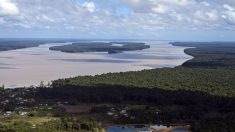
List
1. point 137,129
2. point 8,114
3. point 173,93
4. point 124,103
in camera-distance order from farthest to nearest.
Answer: point 173,93 → point 124,103 → point 8,114 → point 137,129

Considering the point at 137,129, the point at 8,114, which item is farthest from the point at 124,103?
the point at 8,114

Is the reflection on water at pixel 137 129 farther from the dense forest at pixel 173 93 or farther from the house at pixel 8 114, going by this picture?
the house at pixel 8 114

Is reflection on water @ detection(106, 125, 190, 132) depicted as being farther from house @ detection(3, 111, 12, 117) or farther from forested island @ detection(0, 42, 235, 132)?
house @ detection(3, 111, 12, 117)

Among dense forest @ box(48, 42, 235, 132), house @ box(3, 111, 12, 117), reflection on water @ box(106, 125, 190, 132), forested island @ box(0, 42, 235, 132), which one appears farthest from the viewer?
dense forest @ box(48, 42, 235, 132)

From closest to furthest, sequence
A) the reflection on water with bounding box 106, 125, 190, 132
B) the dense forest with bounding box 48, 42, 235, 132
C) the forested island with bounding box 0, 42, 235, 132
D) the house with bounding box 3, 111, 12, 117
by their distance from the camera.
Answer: the reflection on water with bounding box 106, 125, 190, 132 → the forested island with bounding box 0, 42, 235, 132 → the house with bounding box 3, 111, 12, 117 → the dense forest with bounding box 48, 42, 235, 132

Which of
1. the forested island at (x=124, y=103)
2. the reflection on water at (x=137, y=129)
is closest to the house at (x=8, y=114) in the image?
the forested island at (x=124, y=103)

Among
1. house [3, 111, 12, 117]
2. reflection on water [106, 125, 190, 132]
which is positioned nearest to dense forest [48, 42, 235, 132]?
reflection on water [106, 125, 190, 132]

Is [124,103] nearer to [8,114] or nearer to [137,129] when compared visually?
[137,129]

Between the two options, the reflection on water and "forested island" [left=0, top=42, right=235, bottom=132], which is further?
"forested island" [left=0, top=42, right=235, bottom=132]

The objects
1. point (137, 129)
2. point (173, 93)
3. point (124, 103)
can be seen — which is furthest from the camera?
point (173, 93)
